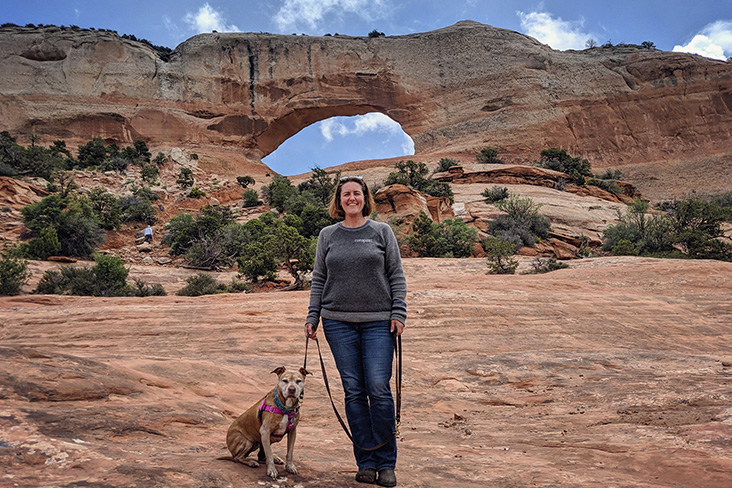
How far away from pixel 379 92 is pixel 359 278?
50.4 meters

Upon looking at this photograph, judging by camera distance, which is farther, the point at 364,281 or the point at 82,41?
the point at 82,41

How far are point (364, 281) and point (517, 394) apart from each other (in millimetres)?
3622

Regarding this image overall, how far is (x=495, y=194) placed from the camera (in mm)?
28844

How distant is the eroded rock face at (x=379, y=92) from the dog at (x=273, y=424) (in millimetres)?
43492

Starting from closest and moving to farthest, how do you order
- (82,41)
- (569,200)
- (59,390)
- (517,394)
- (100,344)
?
(59,390)
(517,394)
(100,344)
(569,200)
(82,41)

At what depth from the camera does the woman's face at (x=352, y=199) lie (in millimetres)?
3246

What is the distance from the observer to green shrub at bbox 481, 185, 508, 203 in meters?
28.4

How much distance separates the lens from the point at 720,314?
29.7 feet

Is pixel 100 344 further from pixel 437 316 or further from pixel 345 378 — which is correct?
pixel 345 378

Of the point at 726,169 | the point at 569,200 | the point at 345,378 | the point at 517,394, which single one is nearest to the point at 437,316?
the point at 517,394

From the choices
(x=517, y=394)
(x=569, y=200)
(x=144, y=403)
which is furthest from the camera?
(x=569, y=200)

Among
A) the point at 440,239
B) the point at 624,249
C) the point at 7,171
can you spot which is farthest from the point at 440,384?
the point at 7,171

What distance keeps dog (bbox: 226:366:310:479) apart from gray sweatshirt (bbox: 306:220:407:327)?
48 cm

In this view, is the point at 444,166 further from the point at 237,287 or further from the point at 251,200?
the point at 237,287
